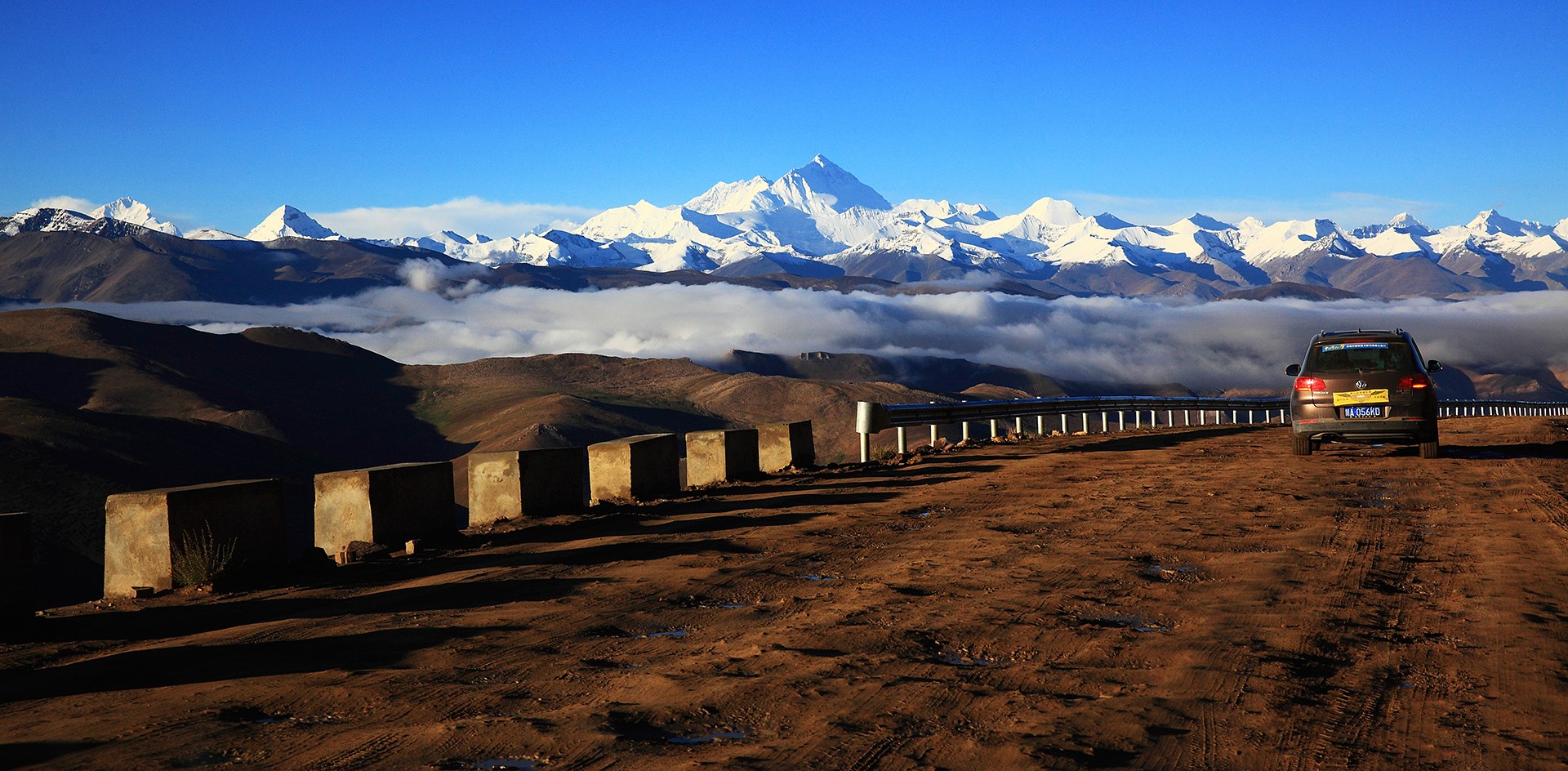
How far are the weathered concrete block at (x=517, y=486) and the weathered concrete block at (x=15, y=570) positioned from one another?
5371 millimetres

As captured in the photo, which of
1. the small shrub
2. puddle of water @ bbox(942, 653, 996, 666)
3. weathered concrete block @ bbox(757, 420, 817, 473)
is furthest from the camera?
weathered concrete block @ bbox(757, 420, 817, 473)

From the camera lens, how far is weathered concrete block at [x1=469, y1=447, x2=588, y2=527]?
1373 centimetres

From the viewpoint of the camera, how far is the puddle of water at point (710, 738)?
17.0 feet

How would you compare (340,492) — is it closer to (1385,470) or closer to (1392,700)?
(1392,700)

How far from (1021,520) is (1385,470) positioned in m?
7.63

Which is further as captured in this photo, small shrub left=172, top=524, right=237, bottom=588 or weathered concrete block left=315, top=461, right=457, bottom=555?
weathered concrete block left=315, top=461, right=457, bottom=555

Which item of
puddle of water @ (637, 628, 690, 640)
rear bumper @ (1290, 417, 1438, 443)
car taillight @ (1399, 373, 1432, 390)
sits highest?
car taillight @ (1399, 373, 1432, 390)

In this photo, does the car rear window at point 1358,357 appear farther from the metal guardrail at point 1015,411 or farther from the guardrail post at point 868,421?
the guardrail post at point 868,421

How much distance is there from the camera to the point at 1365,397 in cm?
1788

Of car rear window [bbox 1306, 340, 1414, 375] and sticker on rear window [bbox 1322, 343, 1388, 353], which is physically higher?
sticker on rear window [bbox 1322, 343, 1388, 353]

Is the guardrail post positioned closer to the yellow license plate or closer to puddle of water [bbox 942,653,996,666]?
the yellow license plate

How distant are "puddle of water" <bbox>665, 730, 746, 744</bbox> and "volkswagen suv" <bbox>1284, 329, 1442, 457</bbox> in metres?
14.9

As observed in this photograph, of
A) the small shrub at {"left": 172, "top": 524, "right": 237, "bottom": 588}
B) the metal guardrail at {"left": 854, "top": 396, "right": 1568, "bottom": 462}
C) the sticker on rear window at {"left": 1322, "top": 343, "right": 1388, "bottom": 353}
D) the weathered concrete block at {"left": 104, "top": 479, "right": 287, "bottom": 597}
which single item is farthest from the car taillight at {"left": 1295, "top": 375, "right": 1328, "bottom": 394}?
the small shrub at {"left": 172, "top": 524, "right": 237, "bottom": 588}

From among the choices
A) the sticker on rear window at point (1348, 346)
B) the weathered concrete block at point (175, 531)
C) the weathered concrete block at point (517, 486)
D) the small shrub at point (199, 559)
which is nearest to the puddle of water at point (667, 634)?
the weathered concrete block at point (175, 531)
